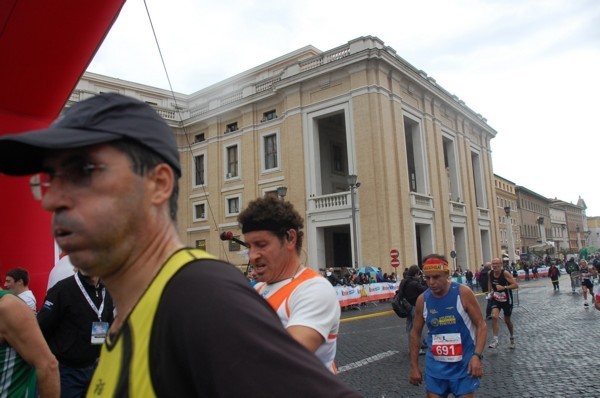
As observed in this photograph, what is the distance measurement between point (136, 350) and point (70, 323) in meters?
3.74

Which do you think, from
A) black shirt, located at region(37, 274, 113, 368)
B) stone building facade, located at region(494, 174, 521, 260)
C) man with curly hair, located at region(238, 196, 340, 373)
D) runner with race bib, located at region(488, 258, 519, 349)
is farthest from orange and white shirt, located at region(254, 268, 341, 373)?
stone building facade, located at region(494, 174, 521, 260)

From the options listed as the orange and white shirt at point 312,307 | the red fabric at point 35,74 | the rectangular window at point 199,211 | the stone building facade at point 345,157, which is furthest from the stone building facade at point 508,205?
the orange and white shirt at point 312,307

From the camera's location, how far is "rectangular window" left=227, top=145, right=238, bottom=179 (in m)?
32.6

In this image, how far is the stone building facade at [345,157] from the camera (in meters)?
25.4

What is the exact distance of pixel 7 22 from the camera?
485 cm

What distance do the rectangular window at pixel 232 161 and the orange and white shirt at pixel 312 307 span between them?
3026cm

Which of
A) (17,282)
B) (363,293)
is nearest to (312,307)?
(17,282)

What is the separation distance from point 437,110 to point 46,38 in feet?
98.6

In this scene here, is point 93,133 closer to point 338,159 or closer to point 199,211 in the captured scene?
point 338,159

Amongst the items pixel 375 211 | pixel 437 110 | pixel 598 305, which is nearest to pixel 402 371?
pixel 598 305

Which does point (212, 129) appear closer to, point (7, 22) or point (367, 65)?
point (367, 65)

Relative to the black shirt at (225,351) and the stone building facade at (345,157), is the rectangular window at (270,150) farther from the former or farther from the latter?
the black shirt at (225,351)

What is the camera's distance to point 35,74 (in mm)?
5684

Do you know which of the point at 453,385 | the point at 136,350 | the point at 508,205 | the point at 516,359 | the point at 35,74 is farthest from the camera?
the point at 508,205
